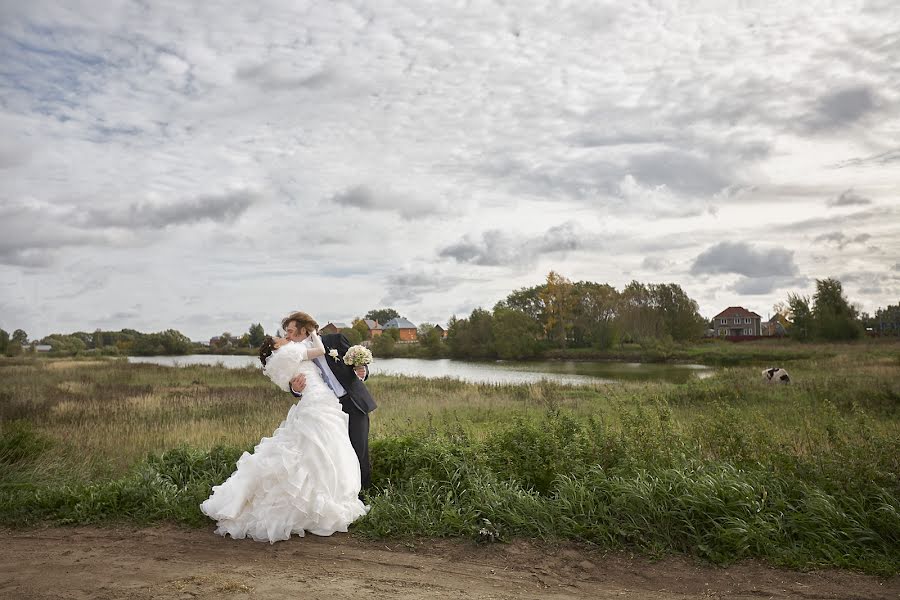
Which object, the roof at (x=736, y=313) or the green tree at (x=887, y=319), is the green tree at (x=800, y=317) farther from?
the roof at (x=736, y=313)

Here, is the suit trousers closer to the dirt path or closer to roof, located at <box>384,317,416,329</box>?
the dirt path

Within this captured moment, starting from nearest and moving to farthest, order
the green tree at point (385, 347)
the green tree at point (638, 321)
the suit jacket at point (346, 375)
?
the suit jacket at point (346, 375)
the green tree at point (638, 321)
the green tree at point (385, 347)

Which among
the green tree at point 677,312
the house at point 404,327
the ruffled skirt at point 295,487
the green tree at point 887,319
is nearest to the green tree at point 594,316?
the green tree at point 677,312

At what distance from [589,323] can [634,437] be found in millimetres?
61653

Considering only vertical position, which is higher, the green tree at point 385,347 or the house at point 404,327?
the house at point 404,327

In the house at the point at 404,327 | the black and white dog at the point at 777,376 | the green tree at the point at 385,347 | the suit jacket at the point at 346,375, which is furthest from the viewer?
the house at the point at 404,327

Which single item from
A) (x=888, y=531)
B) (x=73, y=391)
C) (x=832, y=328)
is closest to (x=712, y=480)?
(x=888, y=531)

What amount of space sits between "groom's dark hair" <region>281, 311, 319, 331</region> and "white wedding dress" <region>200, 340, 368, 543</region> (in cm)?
91

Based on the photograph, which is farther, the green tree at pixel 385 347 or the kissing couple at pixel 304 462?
the green tree at pixel 385 347

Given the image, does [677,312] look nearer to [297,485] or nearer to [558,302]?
[558,302]

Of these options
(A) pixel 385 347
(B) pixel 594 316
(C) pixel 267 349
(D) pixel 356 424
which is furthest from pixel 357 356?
(A) pixel 385 347

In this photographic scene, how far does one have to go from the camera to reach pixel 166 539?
20.2 feet

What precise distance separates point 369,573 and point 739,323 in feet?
396

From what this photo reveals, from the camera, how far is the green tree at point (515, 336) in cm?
6694
